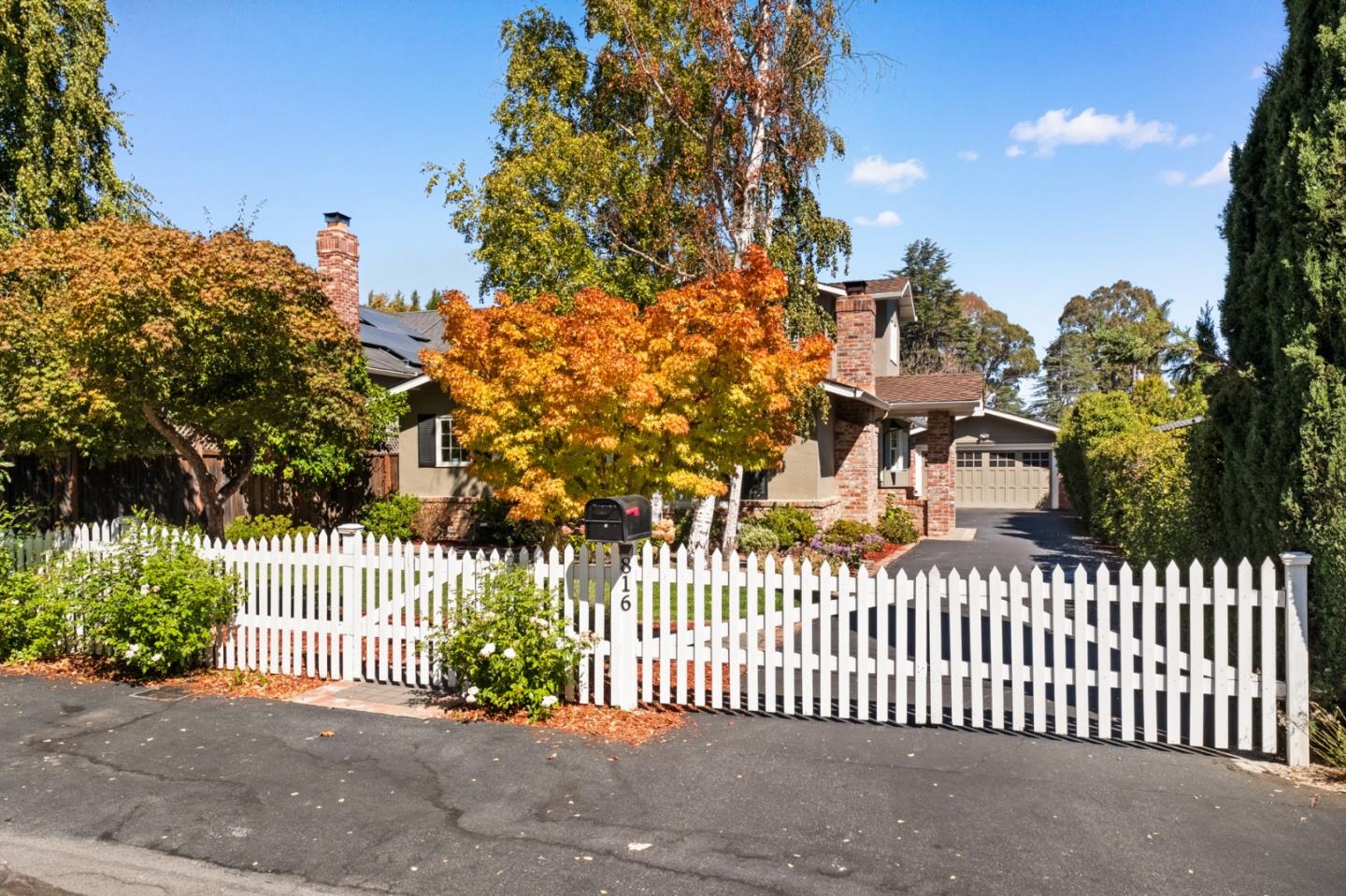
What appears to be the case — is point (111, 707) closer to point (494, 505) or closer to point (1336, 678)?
point (1336, 678)

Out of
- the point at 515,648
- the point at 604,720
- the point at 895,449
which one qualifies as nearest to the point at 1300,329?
the point at 604,720

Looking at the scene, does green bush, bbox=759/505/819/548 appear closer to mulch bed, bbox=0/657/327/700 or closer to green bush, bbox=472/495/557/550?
green bush, bbox=472/495/557/550

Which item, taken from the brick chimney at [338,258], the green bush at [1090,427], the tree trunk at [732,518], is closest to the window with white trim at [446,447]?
the brick chimney at [338,258]

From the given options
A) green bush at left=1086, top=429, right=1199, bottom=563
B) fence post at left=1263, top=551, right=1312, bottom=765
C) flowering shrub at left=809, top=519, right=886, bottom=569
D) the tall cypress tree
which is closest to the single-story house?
flowering shrub at left=809, top=519, right=886, bottom=569

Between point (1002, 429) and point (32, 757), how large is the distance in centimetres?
3218

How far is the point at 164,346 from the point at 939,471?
17.5 metres

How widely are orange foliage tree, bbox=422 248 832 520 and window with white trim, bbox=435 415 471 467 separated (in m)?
9.82

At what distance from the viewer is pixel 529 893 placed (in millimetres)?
3932

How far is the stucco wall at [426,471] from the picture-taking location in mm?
18094

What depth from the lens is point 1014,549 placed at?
17.8 m

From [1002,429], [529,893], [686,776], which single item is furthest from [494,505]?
[1002,429]

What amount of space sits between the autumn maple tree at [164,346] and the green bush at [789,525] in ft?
26.2

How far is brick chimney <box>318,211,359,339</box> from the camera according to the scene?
53.7ft

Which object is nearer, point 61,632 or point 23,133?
point 61,632
